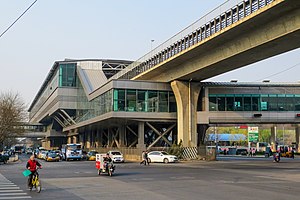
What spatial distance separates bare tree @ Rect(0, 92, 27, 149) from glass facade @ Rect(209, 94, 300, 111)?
1247 inches

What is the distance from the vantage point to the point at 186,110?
173ft

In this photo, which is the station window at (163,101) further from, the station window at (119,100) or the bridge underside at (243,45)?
the bridge underside at (243,45)

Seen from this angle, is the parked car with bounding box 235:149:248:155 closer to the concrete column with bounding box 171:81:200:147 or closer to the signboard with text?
the signboard with text

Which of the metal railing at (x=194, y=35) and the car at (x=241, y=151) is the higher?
the metal railing at (x=194, y=35)

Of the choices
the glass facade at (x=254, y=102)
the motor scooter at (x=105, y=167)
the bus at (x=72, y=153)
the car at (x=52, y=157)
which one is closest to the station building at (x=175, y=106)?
the glass facade at (x=254, y=102)

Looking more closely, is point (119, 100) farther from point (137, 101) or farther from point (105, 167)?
point (105, 167)

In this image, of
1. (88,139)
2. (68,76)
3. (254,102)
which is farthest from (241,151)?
(68,76)

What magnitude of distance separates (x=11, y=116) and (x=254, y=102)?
124ft

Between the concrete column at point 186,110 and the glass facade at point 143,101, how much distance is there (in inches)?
103

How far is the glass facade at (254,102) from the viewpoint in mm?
56844

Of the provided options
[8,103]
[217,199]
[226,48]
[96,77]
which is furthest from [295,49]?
[96,77]

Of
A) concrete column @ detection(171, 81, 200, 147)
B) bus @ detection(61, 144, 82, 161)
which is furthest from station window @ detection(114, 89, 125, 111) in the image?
bus @ detection(61, 144, 82, 161)

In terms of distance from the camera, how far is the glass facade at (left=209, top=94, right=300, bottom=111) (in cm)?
5684

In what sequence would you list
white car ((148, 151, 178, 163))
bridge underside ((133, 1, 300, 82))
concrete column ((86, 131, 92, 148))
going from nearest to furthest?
bridge underside ((133, 1, 300, 82)), white car ((148, 151, 178, 163)), concrete column ((86, 131, 92, 148))
